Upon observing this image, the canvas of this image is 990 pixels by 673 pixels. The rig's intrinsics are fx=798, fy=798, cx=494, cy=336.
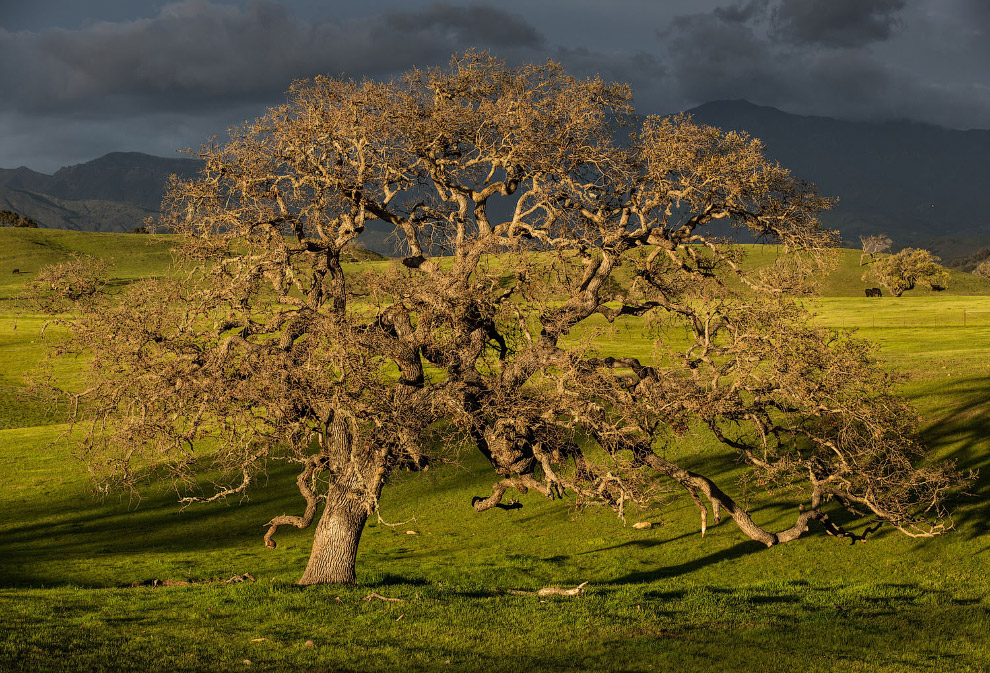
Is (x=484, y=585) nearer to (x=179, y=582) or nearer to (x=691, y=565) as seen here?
(x=691, y=565)

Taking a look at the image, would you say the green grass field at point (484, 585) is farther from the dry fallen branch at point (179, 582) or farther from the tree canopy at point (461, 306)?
the tree canopy at point (461, 306)

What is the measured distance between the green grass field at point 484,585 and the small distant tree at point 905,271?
4639 inches

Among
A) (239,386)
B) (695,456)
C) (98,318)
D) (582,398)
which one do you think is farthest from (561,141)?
(695,456)

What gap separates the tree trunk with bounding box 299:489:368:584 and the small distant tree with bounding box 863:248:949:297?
155 meters

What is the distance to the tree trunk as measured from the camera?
20266mm

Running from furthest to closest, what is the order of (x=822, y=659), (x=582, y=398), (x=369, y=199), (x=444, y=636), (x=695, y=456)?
1. (x=695, y=456)
2. (x=369, y=199)
3. (x=582, y=398)
4. (x=444, y=636)
5. (x=822, y=659)

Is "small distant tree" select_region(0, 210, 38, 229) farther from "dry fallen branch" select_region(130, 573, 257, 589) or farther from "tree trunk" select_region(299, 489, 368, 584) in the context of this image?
"tree trunk" select_region(299, 489, 368, 584)

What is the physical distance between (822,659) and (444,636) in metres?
7.23

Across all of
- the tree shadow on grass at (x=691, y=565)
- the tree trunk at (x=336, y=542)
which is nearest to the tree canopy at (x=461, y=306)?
the tree trunk at (x=336, y=542)

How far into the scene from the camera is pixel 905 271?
154m

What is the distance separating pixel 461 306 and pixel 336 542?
7077mm

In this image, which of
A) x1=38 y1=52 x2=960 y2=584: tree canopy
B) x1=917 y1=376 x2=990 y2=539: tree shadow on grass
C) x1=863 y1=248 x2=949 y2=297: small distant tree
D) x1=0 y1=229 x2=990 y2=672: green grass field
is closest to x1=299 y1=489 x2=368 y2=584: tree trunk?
x1=38 y1=52 x2=960 y2=584: tree canopy

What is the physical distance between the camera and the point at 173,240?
70.6ft

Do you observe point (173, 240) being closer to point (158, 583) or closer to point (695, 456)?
point (158, 583)
